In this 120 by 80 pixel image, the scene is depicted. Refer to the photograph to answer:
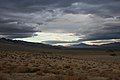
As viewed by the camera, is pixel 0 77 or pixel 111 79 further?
pixel 111 79

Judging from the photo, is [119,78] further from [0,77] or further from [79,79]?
[0,77]

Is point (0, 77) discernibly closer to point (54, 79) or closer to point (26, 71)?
point (54, 79)

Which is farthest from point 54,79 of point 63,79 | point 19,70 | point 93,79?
point 19,70

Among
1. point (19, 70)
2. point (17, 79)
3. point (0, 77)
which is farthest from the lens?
point (19, 70)

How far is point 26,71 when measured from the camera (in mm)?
33938

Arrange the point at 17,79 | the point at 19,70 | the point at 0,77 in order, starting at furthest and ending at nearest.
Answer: the point at 19,70 < the point at 17,79 < the point at 0,77

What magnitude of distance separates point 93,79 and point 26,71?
31.3 ft

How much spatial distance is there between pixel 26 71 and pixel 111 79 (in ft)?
35.7

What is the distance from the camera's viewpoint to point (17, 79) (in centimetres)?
2569

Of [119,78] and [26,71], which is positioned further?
[26,71]

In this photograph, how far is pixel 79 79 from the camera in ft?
77.3

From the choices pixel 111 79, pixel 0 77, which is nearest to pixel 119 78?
pixel 111 79

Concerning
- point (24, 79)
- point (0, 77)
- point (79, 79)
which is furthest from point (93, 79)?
point (0, 77)

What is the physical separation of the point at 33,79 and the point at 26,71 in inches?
316
